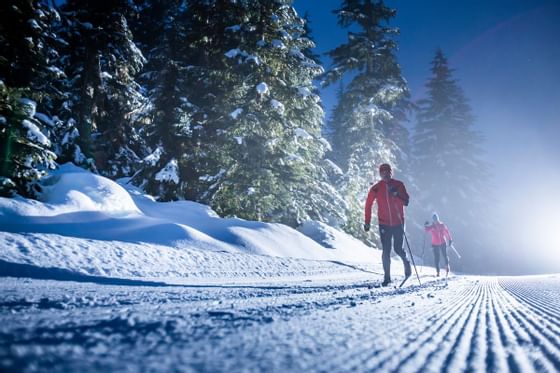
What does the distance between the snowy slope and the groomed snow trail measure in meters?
2.04

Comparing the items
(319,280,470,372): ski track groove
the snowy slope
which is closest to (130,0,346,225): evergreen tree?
the snowy slope

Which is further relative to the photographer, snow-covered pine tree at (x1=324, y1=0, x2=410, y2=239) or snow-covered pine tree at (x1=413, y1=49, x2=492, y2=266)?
snow-covered pine tree at (x1=413, y1=49, x2=492, y2=266)

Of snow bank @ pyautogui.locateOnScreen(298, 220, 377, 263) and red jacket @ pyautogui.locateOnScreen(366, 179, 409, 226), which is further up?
red jacket @ pyautogui.locateOnScreen(366, 179, 409, 226)

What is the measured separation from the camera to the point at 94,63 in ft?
44.8

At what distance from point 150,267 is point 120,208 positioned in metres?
3.53

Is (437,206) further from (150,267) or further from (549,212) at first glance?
(150,267)

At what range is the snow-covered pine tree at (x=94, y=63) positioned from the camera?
13250mm

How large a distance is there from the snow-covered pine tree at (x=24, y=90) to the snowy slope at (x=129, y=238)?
0.68 meters

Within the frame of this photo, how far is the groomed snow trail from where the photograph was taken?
2.90 feet

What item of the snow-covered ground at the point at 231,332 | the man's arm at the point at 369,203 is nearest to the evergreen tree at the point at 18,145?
the snow-covered ground at the point at 231,332

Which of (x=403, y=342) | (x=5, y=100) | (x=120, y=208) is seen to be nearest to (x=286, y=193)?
(x=120, y=208)

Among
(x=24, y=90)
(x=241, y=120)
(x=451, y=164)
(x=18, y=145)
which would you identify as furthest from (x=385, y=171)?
(x=451, y=164)

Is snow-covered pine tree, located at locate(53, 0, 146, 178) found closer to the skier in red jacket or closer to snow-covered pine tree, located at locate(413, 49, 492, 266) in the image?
the skier in red jacket

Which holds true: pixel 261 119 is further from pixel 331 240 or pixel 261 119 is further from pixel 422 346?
pixel 422 346
